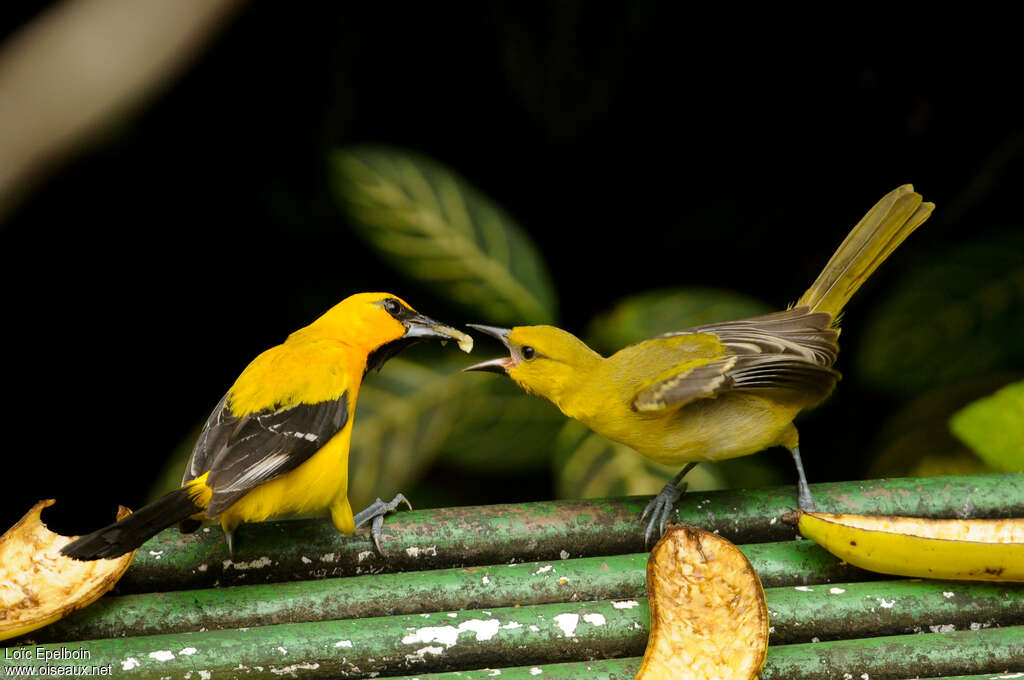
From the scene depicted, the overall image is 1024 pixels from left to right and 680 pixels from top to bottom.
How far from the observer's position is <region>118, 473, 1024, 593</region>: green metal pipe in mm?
2027

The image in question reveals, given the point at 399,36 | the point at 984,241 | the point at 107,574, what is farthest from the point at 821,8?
the point at 107,574

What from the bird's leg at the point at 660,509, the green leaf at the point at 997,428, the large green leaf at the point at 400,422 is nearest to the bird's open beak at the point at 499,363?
the bird's leg at the point at 660,509

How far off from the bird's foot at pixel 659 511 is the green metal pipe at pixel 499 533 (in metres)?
0.02

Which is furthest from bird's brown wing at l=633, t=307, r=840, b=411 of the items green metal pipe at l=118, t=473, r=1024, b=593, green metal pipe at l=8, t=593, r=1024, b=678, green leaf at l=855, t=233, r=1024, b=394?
green leaf at l=855, t=233, r=1024, b=394

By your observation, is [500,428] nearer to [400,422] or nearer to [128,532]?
[400,422]

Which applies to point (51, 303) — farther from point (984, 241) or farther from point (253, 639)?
point (984, 241)

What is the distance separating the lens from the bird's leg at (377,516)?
209cm

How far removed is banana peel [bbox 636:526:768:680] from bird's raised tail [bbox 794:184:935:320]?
847 mm

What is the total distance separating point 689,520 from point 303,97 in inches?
90.0

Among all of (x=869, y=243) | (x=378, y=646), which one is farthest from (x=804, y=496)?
(x=378, y=646)

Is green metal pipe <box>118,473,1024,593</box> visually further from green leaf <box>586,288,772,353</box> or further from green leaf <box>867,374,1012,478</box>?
green leaf <box>586,288,772,353</box>

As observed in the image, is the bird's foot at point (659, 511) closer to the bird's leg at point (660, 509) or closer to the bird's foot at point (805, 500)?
the bird's leg at point (660, 509)

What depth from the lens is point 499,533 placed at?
2.09 meters

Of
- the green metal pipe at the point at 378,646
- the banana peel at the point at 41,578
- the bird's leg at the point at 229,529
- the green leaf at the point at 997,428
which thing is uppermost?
the banana peel at the point at 41,578
